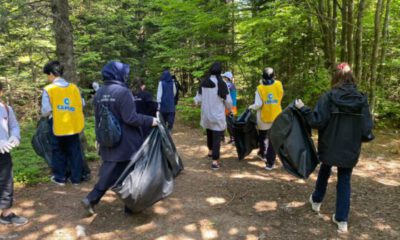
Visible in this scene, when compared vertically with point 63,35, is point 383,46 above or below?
below

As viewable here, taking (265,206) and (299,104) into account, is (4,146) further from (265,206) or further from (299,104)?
(299,104)

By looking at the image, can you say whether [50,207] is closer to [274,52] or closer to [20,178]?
[20,178]

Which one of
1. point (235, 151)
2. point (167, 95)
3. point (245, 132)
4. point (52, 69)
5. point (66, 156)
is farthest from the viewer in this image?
point (167, 95)

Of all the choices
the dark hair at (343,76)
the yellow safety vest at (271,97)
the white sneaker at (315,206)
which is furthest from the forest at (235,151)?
the dark hair at (343,76)

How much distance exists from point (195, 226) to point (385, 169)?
13.7ft

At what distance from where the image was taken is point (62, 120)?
5.07 meters

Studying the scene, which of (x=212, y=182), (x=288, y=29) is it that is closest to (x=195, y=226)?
(x=212, y=182)

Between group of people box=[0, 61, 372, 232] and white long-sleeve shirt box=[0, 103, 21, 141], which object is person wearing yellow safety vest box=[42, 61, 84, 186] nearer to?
group of people box=[0, 61, 372, 232]

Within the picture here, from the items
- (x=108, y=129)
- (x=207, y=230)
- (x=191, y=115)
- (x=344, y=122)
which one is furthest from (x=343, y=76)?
(x=191, y=115)

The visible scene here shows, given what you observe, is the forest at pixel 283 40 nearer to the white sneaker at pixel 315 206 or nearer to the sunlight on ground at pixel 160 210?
the sunlight on ground at pixel 160 210

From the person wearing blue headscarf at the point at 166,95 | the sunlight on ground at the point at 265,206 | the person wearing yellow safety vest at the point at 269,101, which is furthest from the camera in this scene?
the person wearing blue headscarf at the point at 166,95

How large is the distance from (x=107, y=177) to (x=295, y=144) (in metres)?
2.40

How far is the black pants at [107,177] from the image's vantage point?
4.09 meters

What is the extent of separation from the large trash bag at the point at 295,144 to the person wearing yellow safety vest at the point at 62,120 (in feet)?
10.3
